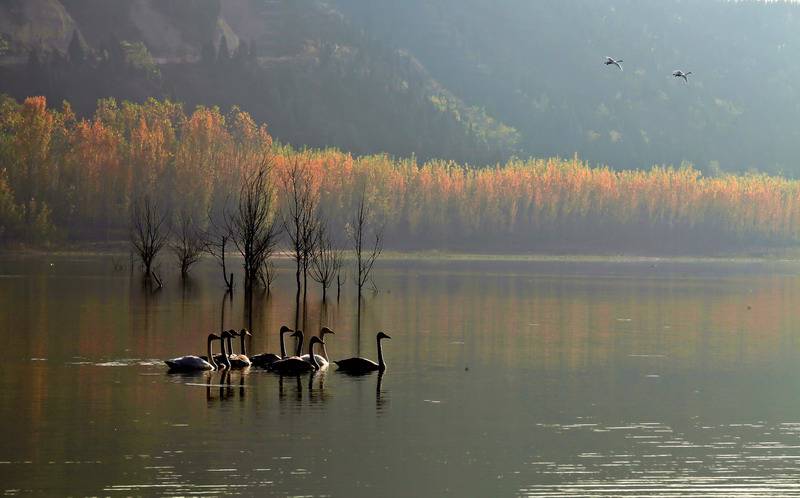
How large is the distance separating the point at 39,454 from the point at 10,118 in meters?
121

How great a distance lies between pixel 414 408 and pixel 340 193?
126 meters

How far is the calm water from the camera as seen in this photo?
23.8 meters

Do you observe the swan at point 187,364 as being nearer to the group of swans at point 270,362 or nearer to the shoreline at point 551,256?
the group of swans at point 270,362

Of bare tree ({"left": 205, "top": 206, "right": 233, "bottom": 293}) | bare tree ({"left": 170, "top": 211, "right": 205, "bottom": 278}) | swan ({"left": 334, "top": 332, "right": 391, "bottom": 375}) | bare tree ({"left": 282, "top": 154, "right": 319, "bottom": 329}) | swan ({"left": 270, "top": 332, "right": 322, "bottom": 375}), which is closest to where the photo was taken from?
swan ({"left": 270, "top": 332, "right": 322, "bottom": 375})

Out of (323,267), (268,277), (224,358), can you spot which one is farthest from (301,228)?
(224,358)

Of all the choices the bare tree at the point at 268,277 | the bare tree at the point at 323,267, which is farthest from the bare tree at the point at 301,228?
the bare tree at the point at 268,277

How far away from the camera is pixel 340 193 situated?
156875 millimetres

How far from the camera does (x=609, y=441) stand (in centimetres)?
2772

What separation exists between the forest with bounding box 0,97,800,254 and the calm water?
63.3 m

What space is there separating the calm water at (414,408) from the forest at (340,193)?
6332cm

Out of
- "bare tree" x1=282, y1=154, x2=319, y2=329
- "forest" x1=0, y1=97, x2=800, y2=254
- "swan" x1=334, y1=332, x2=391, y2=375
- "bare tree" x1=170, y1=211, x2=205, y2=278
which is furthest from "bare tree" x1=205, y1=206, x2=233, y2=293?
"swan" x1=334, y1=332, x2=391, y2=375

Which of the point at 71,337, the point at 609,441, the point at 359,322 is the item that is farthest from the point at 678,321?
the point at 609,441

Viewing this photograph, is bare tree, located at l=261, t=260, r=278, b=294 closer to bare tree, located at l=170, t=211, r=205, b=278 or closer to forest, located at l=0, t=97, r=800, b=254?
bare tree, located at l=170, t=211, r=205, b=278

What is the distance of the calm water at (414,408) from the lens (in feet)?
78.1
